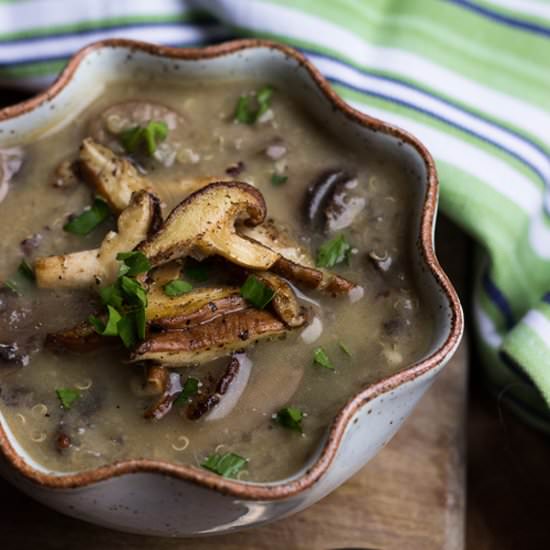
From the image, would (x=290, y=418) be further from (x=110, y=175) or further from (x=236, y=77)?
(x=236, y=77)

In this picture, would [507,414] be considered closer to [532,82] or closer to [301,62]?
[532,82]

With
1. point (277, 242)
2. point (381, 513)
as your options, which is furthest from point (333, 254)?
point (381, 513)

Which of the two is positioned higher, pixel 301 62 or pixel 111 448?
pixel 301 62

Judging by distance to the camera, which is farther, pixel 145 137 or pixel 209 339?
pixel 145 137

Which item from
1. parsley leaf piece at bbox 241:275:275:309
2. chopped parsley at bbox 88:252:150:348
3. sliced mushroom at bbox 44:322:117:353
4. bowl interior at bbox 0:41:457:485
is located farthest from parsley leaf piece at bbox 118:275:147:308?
bowl interior at bbox 0:41:457:485

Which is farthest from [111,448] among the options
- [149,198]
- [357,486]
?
[357,486]

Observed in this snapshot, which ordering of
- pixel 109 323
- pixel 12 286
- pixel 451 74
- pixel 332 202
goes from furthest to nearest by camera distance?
pixel 451 74, pixel 332 202, pixel 12 286, pixel 109 323
